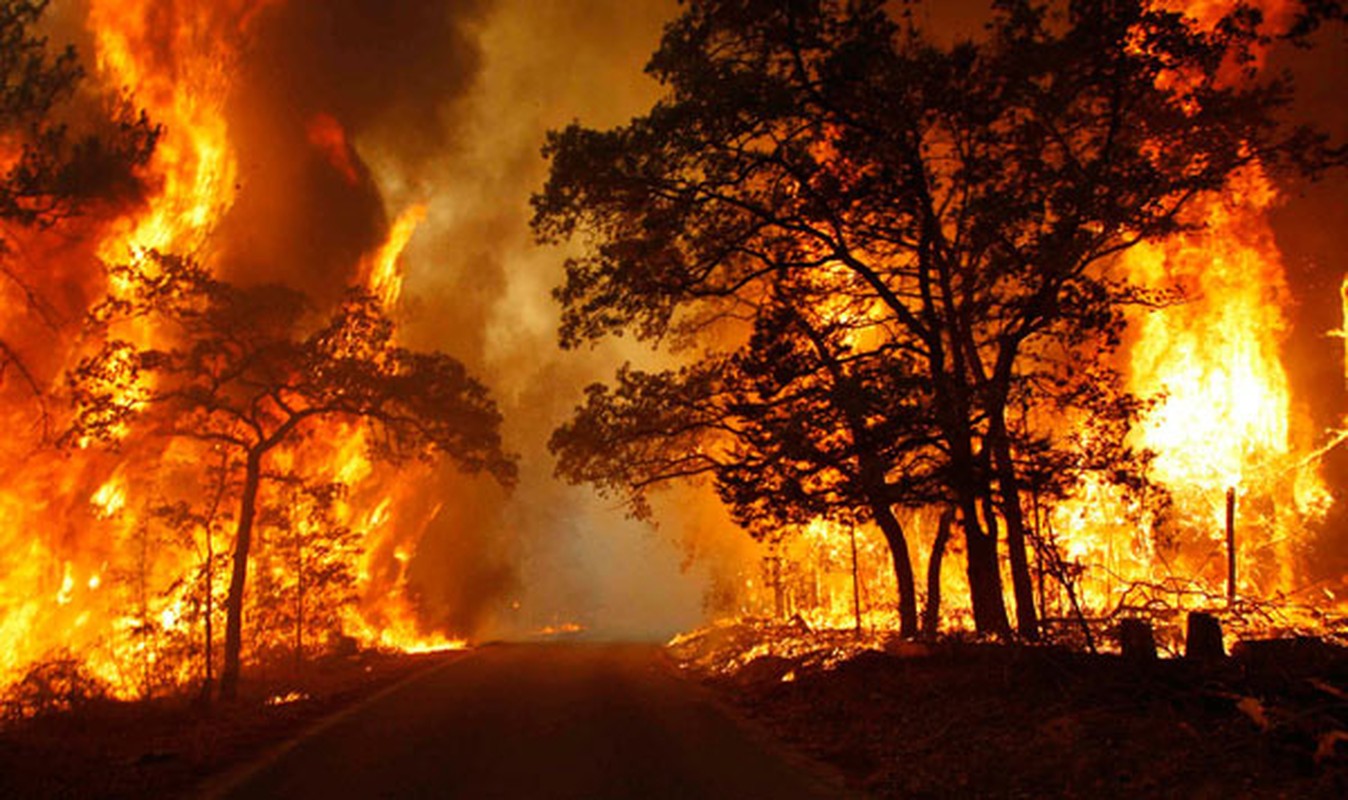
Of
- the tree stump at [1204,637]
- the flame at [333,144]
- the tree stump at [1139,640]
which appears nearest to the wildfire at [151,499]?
the flame at [333,144]

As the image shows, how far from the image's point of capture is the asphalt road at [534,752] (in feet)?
27.0

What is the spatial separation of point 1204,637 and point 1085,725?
221 cm

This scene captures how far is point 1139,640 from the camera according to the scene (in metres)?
8.58

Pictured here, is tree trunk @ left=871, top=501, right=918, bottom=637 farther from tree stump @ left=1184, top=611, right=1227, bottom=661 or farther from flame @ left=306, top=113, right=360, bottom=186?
flame @ left=306, top=113, right=360, bottom=186

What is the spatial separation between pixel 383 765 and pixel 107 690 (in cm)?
1206

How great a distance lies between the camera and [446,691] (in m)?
17.2

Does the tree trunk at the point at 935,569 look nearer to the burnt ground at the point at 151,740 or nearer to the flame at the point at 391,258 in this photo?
the burnt ground at the point at 151,740

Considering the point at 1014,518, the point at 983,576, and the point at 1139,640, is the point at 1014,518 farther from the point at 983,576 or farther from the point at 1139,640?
the point at 1139,640

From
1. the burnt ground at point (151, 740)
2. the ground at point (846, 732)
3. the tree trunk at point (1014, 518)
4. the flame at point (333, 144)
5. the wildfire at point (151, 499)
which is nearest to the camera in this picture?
the ground at point (846, 732)

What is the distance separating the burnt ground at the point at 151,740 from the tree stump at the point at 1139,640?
10167mm

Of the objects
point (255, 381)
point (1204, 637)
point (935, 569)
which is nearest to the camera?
point (1204, 637)

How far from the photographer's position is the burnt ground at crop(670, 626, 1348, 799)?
620 cm

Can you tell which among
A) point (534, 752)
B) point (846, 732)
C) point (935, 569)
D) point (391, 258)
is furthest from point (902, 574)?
point (391, 258)

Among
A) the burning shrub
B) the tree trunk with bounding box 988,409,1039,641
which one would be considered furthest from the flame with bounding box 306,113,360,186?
the tree trunk with bounding box 988,409,1039,641
